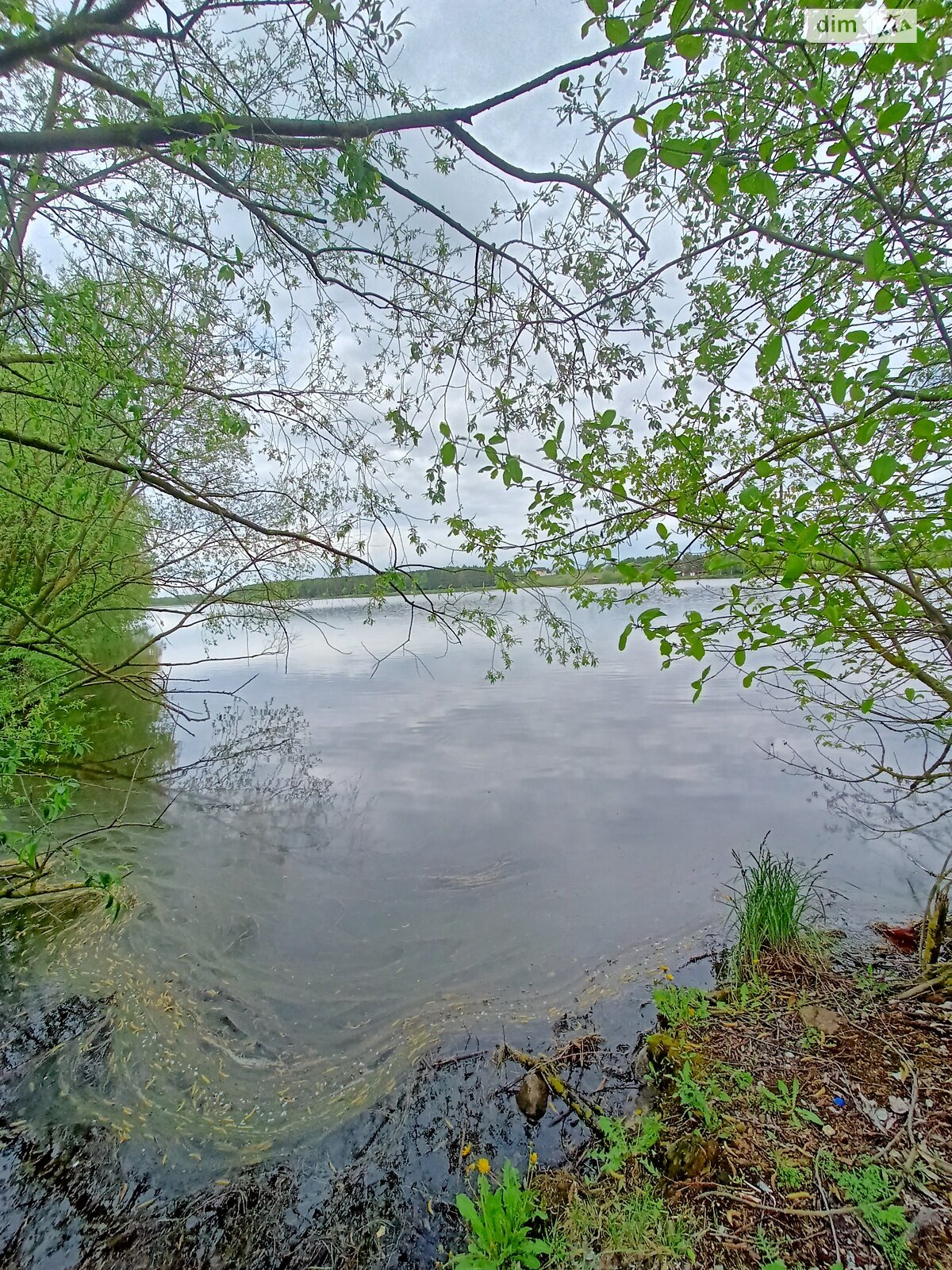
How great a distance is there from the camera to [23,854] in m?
1.44

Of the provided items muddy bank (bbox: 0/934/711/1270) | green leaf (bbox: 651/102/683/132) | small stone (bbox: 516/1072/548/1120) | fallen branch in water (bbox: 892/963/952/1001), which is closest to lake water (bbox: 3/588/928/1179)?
muddy bank (bbox: 0/934/711/1270)

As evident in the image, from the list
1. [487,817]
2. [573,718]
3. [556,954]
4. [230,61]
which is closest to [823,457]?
[230,61]

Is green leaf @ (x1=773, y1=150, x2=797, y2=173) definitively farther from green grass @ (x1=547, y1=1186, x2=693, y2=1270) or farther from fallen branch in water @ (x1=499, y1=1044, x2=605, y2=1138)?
fallen branch in water @ (x1=499, y1=1044, x2=605, y2=1138)

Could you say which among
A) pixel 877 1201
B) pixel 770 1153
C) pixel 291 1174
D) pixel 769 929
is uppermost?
pixel 877 1201

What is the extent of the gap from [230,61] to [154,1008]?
5610 millimetres

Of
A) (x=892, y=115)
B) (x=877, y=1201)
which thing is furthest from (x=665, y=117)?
(x=877, y=1201)

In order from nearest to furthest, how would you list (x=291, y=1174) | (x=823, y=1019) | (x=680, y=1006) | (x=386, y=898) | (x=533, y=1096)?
1. (x=291, y=1174)
2. (x=533, y=1096)
3. (x=823, y=1019)
4. (x=680, y=1006)
5. (x=386, y=898)

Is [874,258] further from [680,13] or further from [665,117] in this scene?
[680,13]

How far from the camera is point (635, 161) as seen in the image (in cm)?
108

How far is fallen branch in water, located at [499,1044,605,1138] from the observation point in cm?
258

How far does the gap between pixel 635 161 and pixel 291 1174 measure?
4.11 metres

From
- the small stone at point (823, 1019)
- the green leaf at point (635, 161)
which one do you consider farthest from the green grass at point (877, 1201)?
the green leaf at point (635, 161)

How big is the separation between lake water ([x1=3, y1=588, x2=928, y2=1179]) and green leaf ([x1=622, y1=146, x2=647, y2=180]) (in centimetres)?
219

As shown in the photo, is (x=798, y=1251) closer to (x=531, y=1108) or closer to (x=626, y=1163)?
(x=626, y=1163)
